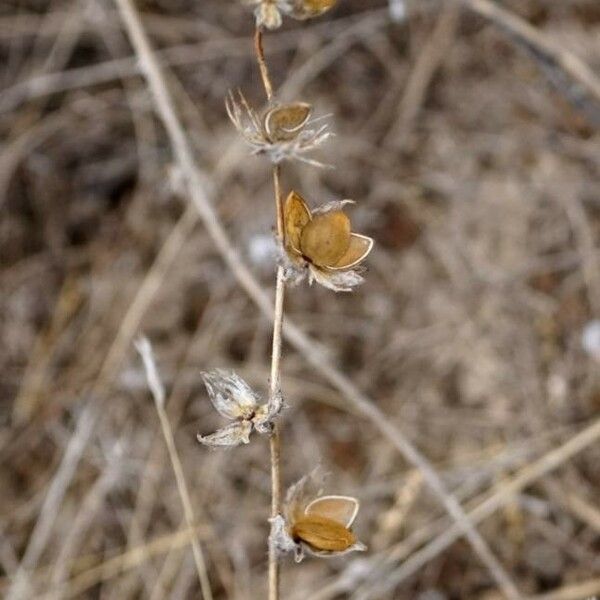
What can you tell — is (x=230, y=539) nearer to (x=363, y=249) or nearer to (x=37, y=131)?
(x=37, y=131)

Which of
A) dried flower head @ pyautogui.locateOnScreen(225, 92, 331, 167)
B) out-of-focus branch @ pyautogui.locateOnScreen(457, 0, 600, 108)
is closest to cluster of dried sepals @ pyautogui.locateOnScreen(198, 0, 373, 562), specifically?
dried flower head @ pyautogui.locateOnScreen(225, 92, 331, 167)

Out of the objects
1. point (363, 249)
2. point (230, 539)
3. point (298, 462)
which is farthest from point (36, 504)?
point (363, 249)

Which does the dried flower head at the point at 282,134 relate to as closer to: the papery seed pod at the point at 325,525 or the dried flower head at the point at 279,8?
the dried flower head at the point at 279,8

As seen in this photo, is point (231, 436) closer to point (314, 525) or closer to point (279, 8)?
point (314, 525)

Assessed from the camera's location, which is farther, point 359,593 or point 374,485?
point 374,485

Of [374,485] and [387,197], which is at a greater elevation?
[387,197]

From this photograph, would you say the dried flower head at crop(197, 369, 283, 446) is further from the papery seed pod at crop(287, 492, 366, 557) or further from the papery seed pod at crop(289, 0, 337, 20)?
the papery seed pod at crop(289, 0, 337, 20)

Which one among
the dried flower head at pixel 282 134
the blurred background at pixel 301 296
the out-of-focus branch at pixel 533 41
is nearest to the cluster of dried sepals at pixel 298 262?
the dried flower head at pixel 282 134

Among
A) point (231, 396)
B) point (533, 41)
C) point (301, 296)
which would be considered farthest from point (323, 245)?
point (301, 296)
